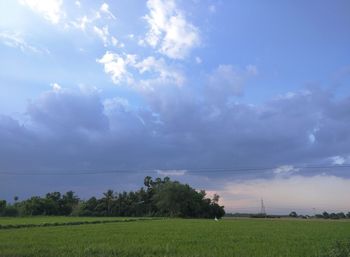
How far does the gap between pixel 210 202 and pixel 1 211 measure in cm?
5652

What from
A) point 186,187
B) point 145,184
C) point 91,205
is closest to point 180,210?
point 186,187

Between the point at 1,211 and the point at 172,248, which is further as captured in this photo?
the point at 1,211

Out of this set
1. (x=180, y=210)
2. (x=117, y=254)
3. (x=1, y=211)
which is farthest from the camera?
(x=180, y=210)

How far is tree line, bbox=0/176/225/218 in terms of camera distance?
415ft

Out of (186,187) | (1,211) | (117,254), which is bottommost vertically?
(117,254)

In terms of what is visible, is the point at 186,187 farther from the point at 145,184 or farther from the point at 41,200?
the point at 41,200

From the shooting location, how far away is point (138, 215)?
13312 centimetres

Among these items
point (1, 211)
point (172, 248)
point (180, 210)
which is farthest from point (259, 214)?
point (172, 248)

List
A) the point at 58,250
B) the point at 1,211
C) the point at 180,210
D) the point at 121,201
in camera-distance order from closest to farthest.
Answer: the point at 58,250, the point at 1,211, the point at 180,210, the point at 121,201

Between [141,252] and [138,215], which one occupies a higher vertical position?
[138,215]

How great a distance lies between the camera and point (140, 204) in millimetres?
135125

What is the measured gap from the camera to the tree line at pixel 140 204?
12638cm

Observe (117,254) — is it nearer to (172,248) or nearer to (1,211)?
(172,248)

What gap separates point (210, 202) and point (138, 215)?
21.2 metres
